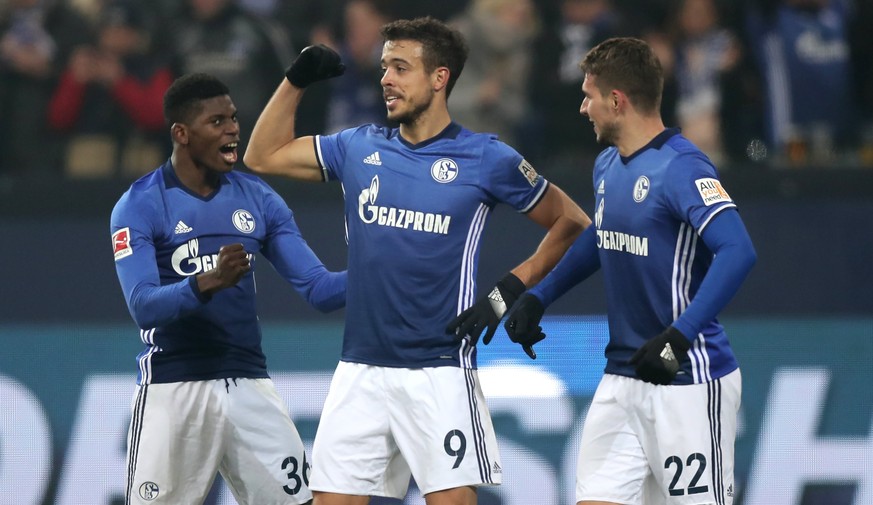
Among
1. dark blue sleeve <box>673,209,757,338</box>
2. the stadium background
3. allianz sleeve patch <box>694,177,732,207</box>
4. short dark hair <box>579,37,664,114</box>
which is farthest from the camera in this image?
the stadium background

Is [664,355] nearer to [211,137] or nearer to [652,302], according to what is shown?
[652,302]

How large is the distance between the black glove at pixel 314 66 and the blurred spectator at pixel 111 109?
2890 mm

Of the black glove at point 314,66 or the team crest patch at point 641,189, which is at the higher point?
the black glove at point 314,66

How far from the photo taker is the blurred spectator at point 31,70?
845 cm

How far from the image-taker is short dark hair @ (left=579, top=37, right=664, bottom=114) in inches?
213

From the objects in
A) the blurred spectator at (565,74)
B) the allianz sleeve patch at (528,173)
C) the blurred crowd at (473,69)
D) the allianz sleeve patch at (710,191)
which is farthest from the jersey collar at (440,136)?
the blurred crowd at (473,69)

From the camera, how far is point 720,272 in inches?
195

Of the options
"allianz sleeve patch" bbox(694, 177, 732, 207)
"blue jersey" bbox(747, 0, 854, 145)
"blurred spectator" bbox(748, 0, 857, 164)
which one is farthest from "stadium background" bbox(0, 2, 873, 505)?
"allianz sleeve patch" bbox(694, 177, 732, 207)

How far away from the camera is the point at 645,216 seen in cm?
524

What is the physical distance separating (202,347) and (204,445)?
41 centimetres

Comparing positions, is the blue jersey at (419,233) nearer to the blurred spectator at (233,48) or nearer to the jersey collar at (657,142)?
the jersey collar at (657,142)

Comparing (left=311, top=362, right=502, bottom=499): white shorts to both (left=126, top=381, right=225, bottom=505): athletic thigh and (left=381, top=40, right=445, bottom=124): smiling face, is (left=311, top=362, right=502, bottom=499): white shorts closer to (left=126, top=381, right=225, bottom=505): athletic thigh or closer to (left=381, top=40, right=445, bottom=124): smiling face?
(left=126, top=381, right=225, bottom=505): athletic thigh

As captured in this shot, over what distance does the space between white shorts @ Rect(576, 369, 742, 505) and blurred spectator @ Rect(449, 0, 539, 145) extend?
→ 349cm

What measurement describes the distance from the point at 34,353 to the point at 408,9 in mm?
3371
